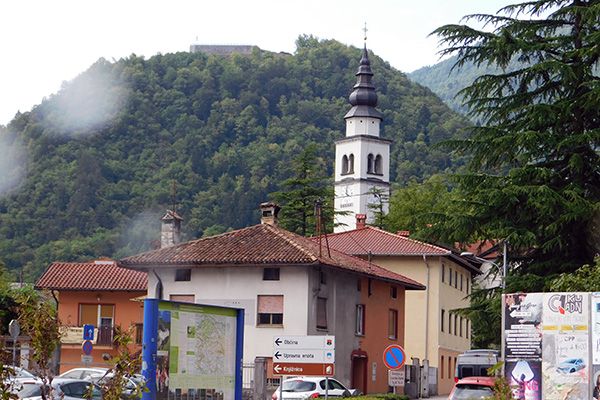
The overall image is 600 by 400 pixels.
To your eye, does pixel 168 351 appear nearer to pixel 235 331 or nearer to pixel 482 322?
pixel 235 331

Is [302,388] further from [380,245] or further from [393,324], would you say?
[380,245]

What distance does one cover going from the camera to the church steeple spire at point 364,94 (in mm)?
138500

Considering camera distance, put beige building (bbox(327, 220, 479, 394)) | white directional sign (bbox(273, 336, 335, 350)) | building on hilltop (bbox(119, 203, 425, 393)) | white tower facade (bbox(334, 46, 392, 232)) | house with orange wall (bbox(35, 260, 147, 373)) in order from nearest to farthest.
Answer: white directional sign (bbox(273, 336, 335, 350)), building on hilltop (bbox(119, 203, 425, 393)), house with orange wall (bbox(35, 260, 147, 373)), beige building (bbox(327, 220, 479, 394)), white tower facade (bbox(334, 46, 392, 232))

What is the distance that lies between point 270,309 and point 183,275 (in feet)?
13.2

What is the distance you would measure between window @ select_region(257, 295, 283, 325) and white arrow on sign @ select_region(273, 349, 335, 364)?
2155 cm

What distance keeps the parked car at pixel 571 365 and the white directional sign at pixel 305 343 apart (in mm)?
4953

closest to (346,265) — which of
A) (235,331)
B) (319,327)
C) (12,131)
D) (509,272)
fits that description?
(319,327)

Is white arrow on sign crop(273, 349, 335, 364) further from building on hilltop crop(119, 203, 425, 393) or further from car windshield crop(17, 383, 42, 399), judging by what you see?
building on hilltop crop(119, 203, 425, 393)

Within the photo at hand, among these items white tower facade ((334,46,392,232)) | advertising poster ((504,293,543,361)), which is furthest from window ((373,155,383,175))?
advertising poster ((504,293,543,361))

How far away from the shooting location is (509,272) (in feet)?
118

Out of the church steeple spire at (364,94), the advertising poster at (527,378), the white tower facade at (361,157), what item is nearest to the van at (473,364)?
the advertising poster at (527,378)

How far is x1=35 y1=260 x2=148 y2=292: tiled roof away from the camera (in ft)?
209

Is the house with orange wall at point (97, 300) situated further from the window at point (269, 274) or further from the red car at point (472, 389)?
the red car at point (472, 389)

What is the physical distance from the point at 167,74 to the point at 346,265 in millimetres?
144659
